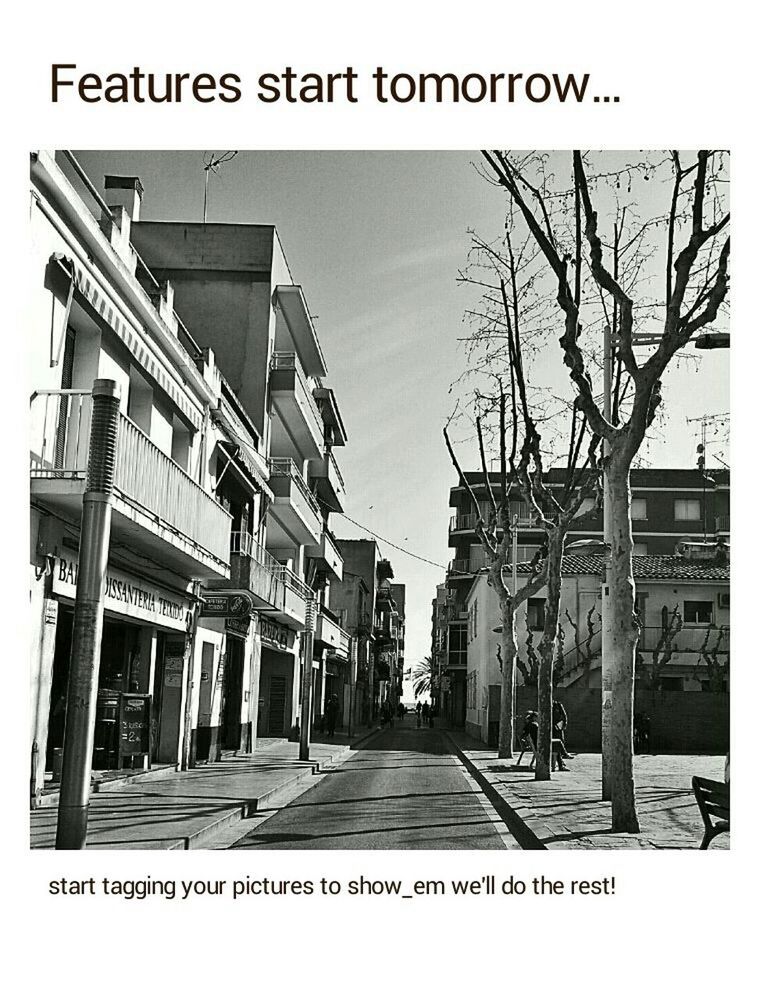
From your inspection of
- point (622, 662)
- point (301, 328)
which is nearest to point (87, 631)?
point (622, 662)

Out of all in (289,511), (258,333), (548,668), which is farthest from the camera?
(289,511)

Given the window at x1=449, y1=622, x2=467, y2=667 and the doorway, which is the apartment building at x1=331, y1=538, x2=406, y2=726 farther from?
the doorway

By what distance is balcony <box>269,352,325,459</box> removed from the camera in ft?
94.1

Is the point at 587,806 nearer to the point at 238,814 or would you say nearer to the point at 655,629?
the point at 238,814

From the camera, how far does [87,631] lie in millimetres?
6555

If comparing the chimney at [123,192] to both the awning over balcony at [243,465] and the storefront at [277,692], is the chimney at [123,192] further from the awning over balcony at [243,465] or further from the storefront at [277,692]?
the storefront at [277,692]

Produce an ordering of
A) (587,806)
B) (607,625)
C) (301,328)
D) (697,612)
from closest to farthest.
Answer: (587,806) < (607,625) < (301,328) < (697,612)

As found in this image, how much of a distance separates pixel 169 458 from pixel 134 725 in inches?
184

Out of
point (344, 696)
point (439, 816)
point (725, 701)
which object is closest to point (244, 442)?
point (439, 816)

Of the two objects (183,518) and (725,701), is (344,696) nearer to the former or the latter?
(725,701)

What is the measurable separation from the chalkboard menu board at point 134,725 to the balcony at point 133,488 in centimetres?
236

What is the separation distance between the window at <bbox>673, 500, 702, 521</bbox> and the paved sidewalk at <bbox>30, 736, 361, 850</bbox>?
50344mm
